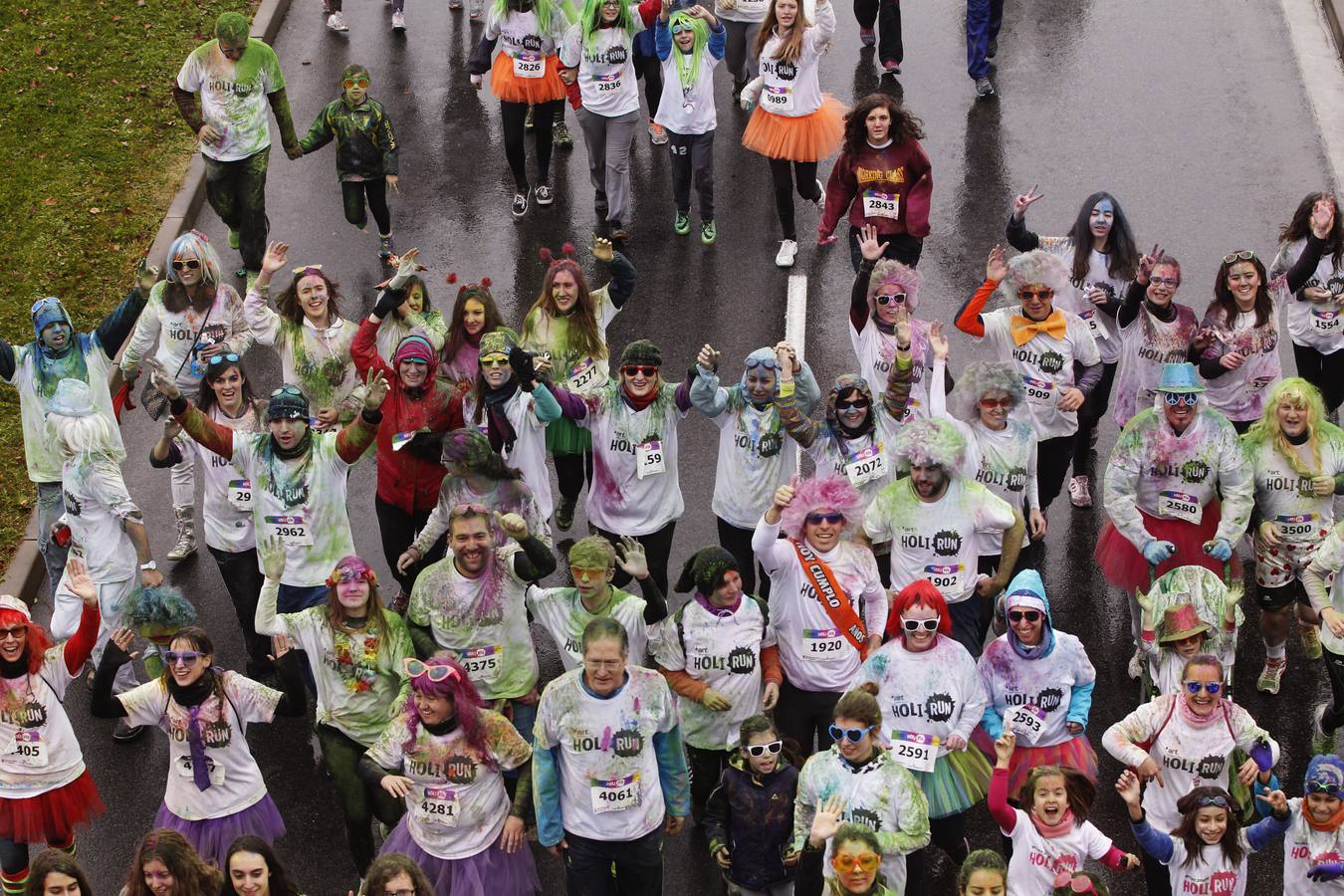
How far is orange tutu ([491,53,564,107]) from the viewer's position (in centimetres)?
1556

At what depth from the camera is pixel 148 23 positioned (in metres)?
19.0

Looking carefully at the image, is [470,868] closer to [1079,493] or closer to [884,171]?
[1079,493]

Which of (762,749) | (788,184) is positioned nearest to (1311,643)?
(762,749)

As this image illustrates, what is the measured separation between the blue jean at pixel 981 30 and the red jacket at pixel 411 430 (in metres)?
7.69

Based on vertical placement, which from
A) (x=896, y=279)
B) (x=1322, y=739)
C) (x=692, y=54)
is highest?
(x=692, y=54)

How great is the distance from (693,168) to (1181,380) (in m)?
5.80

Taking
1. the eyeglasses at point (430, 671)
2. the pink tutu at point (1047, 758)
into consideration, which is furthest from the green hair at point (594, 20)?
the pink tutu at point (1047, 758)

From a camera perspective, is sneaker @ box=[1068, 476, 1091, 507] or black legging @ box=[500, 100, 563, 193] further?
black legging @ box=[500, 100, 563, 193]

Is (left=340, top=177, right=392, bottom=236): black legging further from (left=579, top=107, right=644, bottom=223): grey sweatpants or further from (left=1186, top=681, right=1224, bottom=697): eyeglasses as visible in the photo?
(left=1186, top=681, right=1224, bottom=697): eyeglasses

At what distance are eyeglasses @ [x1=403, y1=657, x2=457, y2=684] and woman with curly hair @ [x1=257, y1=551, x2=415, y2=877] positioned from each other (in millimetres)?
622

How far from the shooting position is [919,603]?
31.1 feet

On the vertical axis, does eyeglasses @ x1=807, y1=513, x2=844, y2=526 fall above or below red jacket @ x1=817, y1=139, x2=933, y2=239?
below

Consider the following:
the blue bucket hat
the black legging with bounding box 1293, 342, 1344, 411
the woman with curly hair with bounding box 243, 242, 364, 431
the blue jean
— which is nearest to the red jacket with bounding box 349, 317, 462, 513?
the woman with curly hair with bounding box 243, 242, 364, 431

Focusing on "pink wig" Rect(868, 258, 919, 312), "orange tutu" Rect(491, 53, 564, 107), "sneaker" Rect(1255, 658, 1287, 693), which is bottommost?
"sneaker" Rect(1255, 658, 1287, 693)
